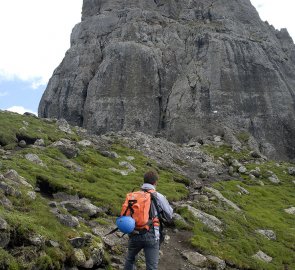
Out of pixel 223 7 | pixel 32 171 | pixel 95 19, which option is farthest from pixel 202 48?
pixel 32 171

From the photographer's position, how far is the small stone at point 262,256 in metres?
33.1

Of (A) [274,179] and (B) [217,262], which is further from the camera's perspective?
(A) [274,179]

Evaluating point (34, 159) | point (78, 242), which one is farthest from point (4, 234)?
point (34, 159)

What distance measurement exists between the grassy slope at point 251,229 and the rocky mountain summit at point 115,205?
0.12 metres

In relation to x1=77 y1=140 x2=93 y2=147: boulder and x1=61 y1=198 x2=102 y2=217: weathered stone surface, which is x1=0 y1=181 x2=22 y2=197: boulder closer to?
x1=61 y1=198 x2=102 y2=217: weathered stone surface

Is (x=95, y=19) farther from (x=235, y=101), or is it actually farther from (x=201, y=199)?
(x=201, y=199)

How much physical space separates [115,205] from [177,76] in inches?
3599

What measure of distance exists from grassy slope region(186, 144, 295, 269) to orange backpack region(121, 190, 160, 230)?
1377 cm

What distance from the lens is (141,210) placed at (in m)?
18.2

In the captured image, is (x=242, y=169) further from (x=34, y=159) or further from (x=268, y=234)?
(x=34, y=159)

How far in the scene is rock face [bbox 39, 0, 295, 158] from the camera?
113 metres

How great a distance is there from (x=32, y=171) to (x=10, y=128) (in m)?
24.8

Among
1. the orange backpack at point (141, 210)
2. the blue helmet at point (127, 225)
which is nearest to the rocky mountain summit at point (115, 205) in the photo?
the blue helmet at point (127, 225)

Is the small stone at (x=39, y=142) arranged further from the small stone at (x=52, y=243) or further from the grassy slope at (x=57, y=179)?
the small stone at (x=52, y=243)
